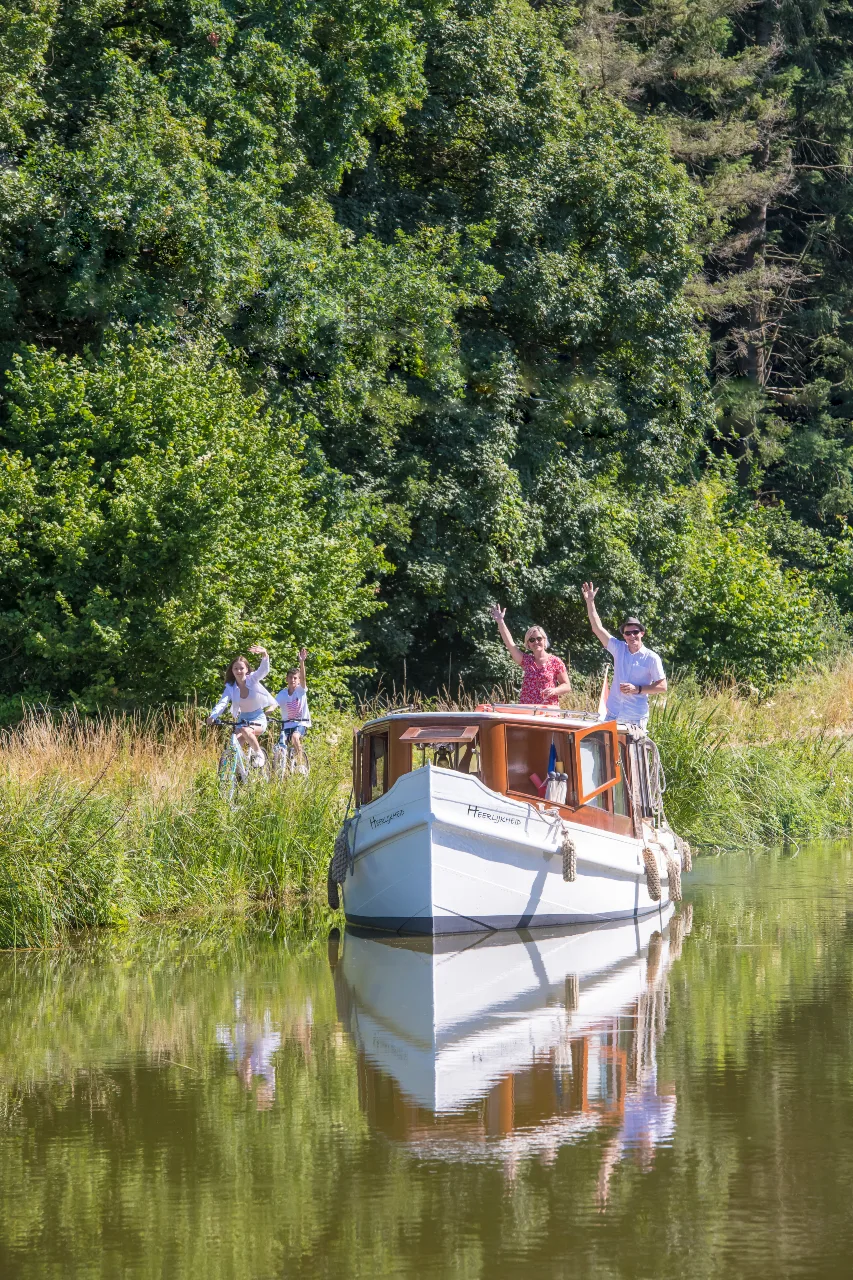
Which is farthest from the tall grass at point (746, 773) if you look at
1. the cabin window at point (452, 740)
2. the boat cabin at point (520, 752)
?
the cabin window at point (452, 740)

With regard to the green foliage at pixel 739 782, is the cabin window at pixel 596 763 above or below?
above

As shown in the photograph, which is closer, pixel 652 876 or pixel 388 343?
pixel 652 876

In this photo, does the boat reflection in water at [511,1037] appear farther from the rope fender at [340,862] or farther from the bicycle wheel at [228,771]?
the bicycle wheel at [228,771]

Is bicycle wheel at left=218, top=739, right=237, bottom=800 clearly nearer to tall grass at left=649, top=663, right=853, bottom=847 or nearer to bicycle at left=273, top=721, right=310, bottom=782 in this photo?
bicycle at left=273, top=721, right=310, bottom=782

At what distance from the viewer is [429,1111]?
331 inches

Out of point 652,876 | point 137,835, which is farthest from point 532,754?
point 137,835

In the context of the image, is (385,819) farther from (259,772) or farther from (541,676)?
(259,772)

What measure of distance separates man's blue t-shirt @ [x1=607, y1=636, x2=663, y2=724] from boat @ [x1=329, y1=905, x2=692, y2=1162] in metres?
2.23

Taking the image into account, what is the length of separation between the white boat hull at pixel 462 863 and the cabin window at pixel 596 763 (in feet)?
1.14

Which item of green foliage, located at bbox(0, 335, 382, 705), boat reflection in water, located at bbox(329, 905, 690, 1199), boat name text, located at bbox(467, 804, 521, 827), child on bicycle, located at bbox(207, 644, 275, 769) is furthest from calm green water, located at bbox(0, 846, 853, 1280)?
green foliage, located at bbox(0, 335, 382, 705)

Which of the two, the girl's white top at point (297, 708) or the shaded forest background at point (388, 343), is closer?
the girl's white top at point (297, 708)

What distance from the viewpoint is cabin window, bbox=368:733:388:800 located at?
15586 mm

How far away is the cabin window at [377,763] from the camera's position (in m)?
15.6

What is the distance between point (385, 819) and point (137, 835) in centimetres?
237
